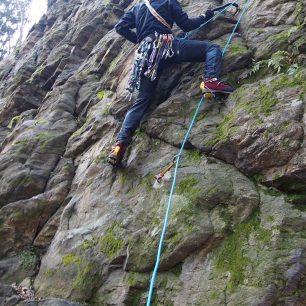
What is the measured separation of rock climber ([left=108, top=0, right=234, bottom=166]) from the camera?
274 inches

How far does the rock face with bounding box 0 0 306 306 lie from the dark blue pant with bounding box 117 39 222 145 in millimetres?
228

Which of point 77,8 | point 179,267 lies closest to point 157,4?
point 179,267

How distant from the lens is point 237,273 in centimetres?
434

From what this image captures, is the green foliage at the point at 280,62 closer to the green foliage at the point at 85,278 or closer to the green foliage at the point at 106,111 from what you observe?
the green foliage at the point at 106,111

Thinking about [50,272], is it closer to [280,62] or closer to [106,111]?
[106,111]

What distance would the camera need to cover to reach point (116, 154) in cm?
671

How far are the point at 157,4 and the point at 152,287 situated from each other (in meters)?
5.37

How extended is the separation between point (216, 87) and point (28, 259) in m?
4.62

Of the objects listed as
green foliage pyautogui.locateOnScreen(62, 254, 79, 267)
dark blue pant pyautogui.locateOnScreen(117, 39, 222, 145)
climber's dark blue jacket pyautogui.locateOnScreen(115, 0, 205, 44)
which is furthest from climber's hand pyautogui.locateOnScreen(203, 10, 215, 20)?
green foliage pyautogui.locateOnScreen(62, 254, 79, 267)

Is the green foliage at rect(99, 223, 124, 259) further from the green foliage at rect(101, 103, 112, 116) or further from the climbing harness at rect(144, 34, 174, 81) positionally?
the green foliage at rect(101, 103, 112, 116)

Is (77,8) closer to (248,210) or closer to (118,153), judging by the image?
(118,153)

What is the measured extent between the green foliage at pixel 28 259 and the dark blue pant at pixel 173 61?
2716mm

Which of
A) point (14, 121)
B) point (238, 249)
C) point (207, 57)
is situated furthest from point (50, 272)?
point (14, 121)

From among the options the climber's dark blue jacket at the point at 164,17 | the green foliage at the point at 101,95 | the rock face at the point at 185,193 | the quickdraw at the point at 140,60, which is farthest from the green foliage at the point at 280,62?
the green foliage at the point at 101,95
